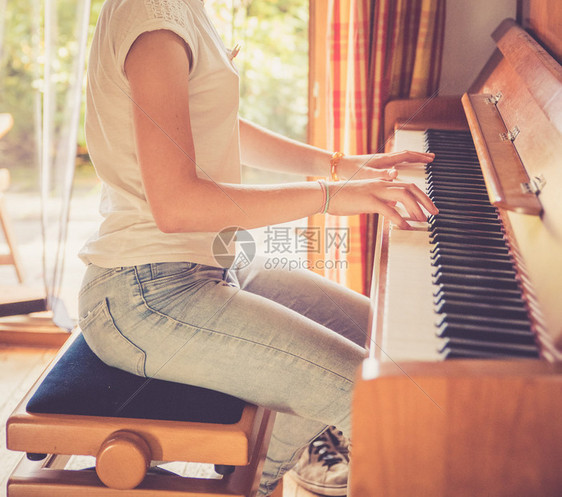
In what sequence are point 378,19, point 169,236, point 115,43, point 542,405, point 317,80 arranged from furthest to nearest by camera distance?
point 317,80, point 378,19, point 169,236, point 115,43, point 542,405

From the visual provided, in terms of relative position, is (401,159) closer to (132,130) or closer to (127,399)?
(132,130)

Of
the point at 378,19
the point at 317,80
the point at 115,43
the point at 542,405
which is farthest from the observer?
the point at 317,80

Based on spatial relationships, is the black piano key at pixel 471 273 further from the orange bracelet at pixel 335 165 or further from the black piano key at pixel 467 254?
the orange bracelet at pixel 335 165

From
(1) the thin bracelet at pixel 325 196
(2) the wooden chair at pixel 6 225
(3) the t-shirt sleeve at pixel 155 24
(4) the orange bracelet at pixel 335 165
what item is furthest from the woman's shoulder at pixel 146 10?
(2) the wooden chair at pixel 6 225

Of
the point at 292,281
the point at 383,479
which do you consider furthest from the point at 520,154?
the point at 383,479

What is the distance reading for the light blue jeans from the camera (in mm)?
942

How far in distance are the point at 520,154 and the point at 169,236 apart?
0.65m

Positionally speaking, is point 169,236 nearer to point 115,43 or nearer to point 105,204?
point 105,204

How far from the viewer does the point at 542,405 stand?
2.02ft

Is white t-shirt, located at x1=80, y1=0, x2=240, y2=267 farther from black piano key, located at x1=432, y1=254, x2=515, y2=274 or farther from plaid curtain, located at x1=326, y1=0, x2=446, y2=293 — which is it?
plaid curtain, located at x1=326, y1=0, x2=446, y2=293

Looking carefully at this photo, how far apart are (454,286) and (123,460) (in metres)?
0.57

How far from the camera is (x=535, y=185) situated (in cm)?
88

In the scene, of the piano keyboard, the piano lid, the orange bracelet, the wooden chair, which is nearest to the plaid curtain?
the piano lid

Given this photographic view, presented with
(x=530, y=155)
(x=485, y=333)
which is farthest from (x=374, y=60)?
(x=485, y=333)
